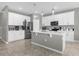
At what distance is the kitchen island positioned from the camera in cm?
308

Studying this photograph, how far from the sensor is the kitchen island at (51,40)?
3.08 meters

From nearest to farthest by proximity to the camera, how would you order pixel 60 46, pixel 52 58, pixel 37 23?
pixel 52 58
pixel 60 46
pixel 37 23

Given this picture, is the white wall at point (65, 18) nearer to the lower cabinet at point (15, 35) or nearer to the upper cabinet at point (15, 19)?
the upper cabinet at point (15, 19)

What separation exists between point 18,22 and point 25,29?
1.01m

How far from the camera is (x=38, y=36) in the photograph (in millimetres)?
4367

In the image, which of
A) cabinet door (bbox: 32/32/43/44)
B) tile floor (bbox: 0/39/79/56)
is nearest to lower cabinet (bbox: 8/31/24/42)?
tile floor (bbox: 0/39/79/56)

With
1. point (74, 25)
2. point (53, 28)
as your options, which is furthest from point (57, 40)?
point (53, 28)

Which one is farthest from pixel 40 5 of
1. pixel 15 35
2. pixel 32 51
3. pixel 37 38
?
pixel 15 35

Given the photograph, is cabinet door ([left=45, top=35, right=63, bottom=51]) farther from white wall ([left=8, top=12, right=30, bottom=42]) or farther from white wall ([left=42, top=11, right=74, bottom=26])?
white wall ([left=8, top=12, right=30, bottom=42])

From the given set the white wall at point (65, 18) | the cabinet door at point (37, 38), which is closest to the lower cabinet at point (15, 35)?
the cabinet door at point (37, 38)

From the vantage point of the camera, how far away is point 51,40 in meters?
3.53

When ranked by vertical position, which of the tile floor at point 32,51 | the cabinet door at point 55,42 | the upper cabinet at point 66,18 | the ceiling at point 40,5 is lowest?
the tile floor at point 32,51

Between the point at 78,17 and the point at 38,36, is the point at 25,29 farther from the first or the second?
the point at 78,17

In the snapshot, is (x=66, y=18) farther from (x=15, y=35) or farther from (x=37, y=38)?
(x=15, y=35)
